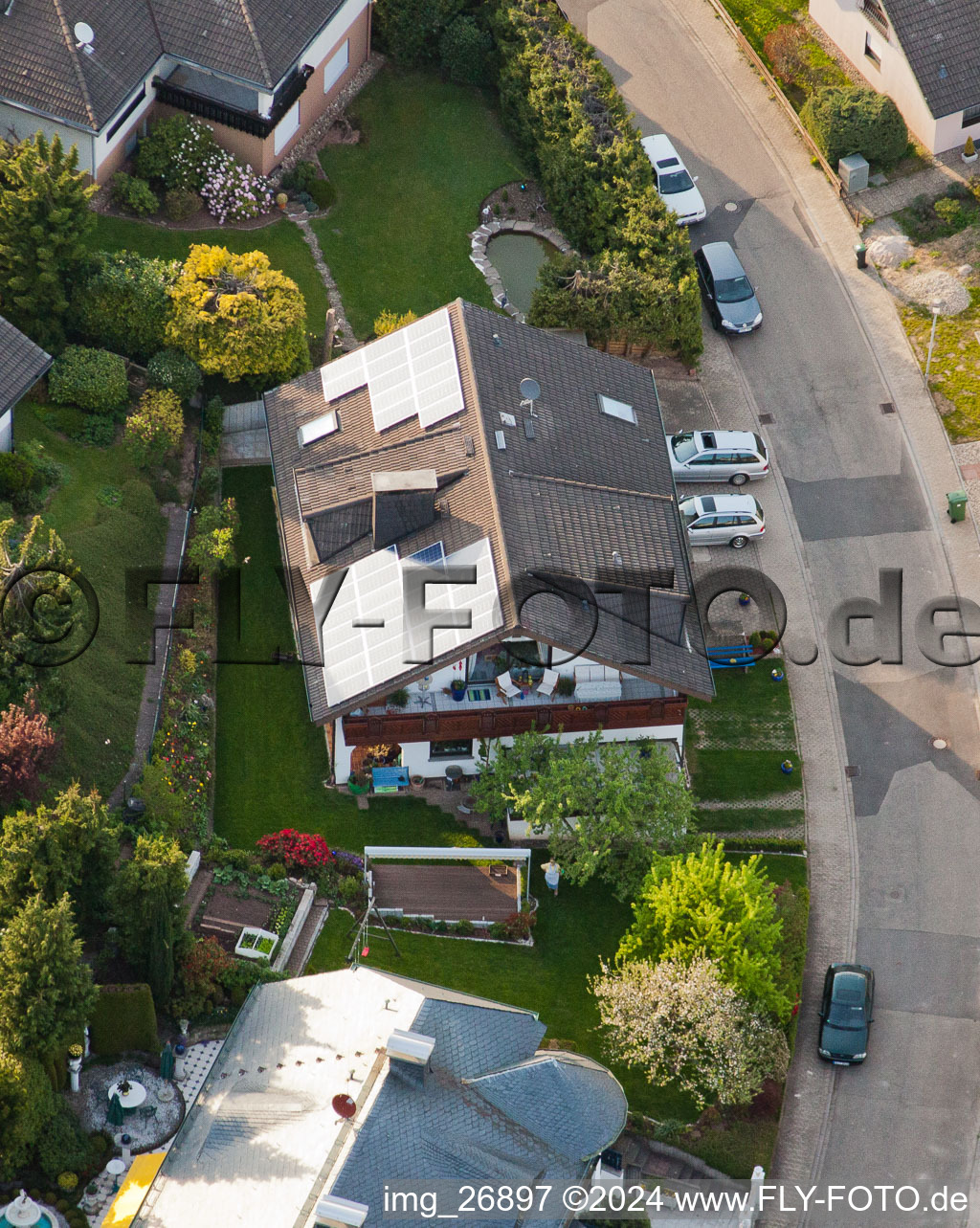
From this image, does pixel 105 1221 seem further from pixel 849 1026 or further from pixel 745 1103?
pixel 849 1026

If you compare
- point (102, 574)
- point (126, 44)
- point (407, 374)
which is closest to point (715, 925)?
point (407, 374)

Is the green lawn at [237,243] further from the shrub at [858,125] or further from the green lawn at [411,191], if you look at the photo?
the shrub at [858,125]

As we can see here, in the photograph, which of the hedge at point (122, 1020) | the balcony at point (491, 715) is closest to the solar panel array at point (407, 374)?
the balcony at point (491, 715)

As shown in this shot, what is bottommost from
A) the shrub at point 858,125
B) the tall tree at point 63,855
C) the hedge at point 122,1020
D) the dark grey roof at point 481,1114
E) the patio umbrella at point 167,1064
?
the dark grey roof at point 481,1114

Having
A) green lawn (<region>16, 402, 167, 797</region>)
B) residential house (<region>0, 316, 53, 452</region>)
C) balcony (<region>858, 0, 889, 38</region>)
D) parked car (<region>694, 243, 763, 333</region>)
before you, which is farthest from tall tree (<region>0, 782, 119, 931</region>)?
balcony (<region>858, 0, 889, 38</region>)

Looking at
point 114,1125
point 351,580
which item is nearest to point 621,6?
point 351,580

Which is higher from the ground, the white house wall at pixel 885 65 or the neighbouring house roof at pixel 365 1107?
the white house wall at pixel 885 65

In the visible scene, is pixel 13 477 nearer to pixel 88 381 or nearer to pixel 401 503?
pixel 88 381

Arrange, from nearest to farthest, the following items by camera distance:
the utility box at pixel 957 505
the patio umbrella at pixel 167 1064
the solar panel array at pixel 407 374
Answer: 1. the patio umbrella at pixel 167 1064
2. the solar panel array at pixel 407 374
3. the utility box at pixel 957 505
